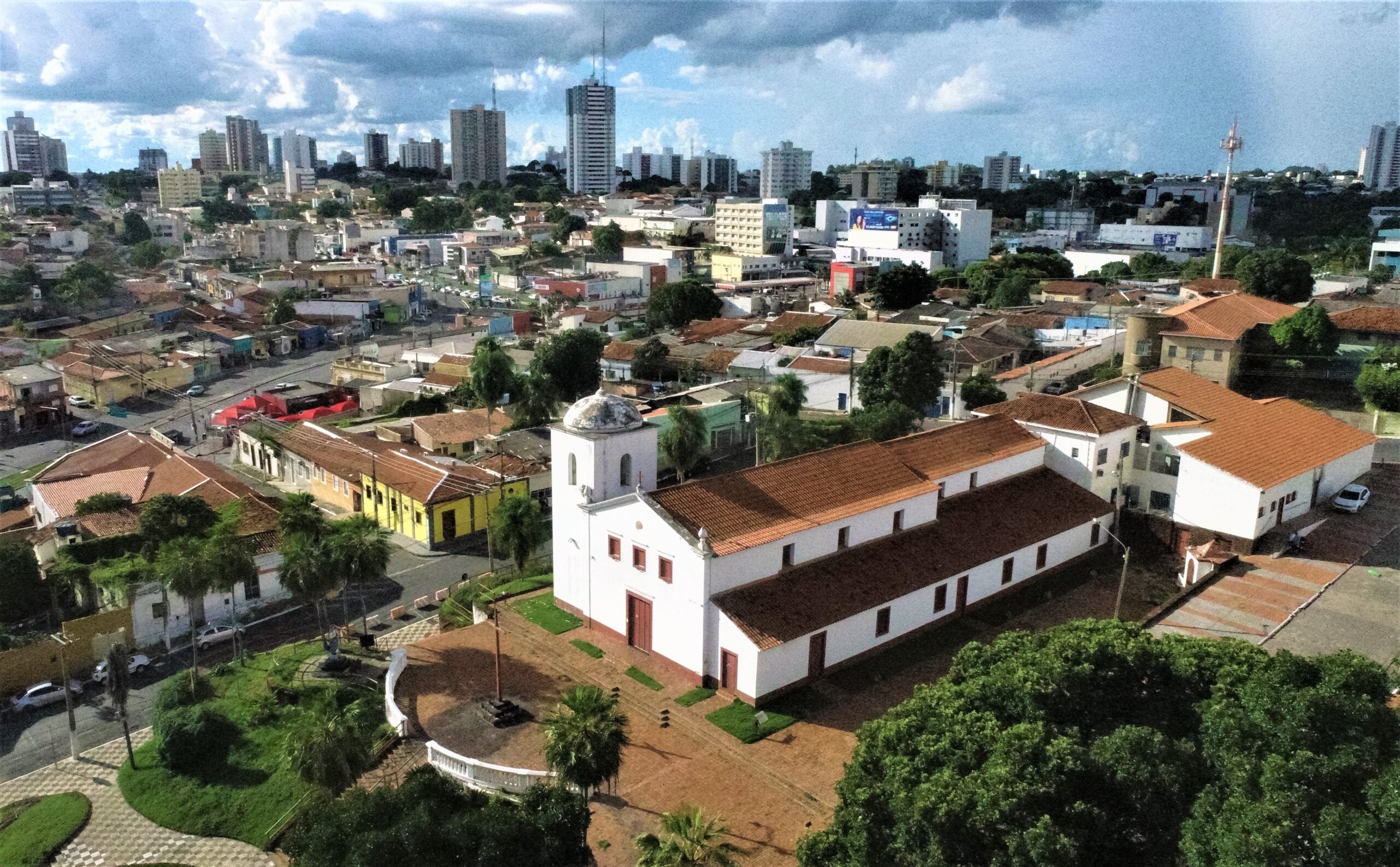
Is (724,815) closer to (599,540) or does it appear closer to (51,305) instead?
(599,540)

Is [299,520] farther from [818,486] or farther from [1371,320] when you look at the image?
[1371,320]

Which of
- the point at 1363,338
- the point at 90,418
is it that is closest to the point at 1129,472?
the point at 1363,338

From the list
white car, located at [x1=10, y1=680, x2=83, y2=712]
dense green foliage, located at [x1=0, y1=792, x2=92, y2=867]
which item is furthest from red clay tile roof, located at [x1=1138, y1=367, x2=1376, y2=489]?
white car, located at [x1=10, y1=680, x2=83, y2=712]

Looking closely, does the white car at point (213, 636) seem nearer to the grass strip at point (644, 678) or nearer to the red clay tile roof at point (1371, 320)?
the grass strip at point (644, 678)

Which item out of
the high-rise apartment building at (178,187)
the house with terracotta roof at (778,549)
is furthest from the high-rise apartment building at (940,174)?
the house with terracotta roof at (778,549)

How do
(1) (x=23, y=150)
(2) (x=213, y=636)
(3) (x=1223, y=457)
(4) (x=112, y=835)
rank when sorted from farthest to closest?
1. (1) (x=23, y=150)
2. (3) (x=1223, y=457)
3. (2) (x=213, y=636)
4. (4) (x=112, y=835)

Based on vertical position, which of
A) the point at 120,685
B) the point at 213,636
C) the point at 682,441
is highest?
the point at 682,441

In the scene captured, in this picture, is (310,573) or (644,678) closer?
(644,678)

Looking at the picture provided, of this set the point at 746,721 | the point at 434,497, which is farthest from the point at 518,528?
the point at 746,721
